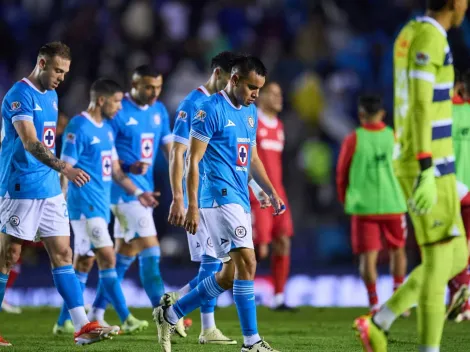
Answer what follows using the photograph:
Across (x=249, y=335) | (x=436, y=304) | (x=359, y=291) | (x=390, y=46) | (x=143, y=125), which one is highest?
(x=390, y=46)

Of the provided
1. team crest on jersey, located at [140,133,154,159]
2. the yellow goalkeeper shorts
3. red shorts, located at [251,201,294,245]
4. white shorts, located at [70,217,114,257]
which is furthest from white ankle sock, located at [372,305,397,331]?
red shorts, located at [251,201,294,245]

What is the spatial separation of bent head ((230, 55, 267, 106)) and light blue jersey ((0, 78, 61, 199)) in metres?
1.66

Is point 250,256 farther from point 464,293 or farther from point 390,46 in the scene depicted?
point 390,46

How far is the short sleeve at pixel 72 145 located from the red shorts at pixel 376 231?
3377 millimetres

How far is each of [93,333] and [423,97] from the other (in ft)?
10.8

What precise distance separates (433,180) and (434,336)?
863mm

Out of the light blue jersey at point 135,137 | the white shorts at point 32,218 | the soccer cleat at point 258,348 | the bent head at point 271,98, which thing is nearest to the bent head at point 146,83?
the light blue jersey at point 135,137

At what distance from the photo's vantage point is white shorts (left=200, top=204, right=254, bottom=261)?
252 inches

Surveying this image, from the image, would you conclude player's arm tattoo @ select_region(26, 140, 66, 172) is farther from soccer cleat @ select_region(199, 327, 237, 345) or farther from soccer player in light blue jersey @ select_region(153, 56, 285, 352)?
soccer cleat @ select_region(199, 327, 237, 345)

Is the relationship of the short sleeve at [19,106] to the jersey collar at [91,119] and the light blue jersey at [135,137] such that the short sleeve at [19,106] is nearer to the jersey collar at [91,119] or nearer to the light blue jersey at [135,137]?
the jersey collar at [91,119]

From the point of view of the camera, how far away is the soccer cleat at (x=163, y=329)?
659cm

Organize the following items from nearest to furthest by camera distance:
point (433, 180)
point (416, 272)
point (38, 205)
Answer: point (433, 180) < point (416, 272) < point (38, 205)

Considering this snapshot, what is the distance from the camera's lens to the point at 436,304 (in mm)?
5113

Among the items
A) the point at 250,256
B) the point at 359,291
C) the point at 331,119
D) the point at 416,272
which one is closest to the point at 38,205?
the point at 250,256
